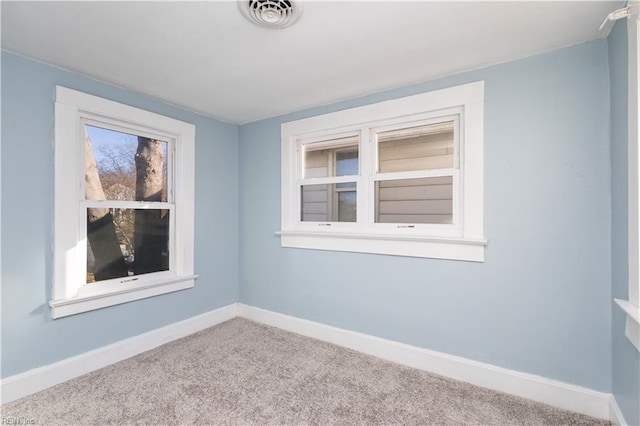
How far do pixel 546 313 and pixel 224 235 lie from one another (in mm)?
2951

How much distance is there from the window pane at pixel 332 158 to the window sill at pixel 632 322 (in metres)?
1.89

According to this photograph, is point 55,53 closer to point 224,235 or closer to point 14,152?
point 14,152

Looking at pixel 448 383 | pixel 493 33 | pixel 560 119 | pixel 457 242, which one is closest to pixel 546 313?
pixel 457 242

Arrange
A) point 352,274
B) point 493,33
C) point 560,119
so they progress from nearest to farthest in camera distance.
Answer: point 493,33, point 560,119, point 352,274

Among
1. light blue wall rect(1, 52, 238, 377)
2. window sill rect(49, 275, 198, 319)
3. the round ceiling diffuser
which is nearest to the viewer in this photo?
the round ceiling diffuser

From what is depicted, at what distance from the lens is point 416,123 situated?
231 centimetres

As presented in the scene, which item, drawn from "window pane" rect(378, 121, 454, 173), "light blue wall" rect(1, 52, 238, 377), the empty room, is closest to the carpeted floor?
the empty room

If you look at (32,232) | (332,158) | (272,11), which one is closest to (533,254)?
(332,158)

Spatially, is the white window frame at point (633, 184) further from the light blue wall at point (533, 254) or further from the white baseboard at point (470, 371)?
the white baseboard at point (470, 371)

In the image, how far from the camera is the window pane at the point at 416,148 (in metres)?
2.26

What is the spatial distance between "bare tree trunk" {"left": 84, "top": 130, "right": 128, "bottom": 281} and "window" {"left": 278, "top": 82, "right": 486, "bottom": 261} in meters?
1.47

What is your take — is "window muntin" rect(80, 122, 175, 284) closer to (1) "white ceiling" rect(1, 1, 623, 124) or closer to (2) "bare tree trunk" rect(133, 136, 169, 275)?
(2) "bare tree trunk" rect(133, 136, 169, 275)

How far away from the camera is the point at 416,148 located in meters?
2.39

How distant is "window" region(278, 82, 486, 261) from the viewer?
2.05m
